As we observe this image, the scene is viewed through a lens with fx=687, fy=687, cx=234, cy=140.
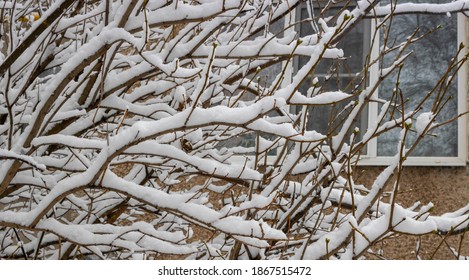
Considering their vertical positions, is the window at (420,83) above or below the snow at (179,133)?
Answer: above

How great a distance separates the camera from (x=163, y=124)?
2.08 metres

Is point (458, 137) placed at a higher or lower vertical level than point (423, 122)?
higher

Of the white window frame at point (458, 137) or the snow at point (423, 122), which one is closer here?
the snow at point (423, 122)

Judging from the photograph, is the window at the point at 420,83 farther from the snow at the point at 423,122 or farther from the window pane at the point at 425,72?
the snow at the point at 423,122

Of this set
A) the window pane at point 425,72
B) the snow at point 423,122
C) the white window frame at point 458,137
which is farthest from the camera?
the window pane at point 425,72

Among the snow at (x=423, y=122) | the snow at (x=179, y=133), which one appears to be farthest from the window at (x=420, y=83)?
the snow at (x=423, y=122)

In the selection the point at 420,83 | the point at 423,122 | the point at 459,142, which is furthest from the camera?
the point at 420,83

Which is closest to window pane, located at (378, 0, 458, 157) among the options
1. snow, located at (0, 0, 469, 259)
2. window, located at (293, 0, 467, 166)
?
window, located at (293, 0, 467, 166)

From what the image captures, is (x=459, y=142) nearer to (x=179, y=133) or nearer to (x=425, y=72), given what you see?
(x=425, y=72)

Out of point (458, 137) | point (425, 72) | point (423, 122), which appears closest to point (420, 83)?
point (425, 72)

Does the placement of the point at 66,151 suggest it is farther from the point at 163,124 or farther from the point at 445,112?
the point at 445,112

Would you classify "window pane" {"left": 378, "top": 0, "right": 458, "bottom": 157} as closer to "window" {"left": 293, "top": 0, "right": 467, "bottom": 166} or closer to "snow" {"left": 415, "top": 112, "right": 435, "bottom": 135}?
"window" {"left": 293, "top": 0, "right": 467, "bottom": 166}

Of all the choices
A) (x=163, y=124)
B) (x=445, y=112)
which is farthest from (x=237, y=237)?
(x=445, y=112)

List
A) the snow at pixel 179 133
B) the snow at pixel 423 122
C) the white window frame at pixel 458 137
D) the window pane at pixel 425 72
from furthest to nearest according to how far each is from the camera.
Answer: the window pane at pixel 425 72
the white window frame at pixel 458 137
the snow at pixel 423 122
the snow at pixel 179 133
